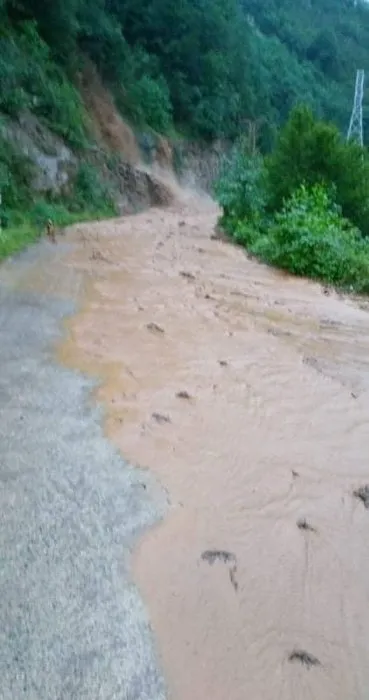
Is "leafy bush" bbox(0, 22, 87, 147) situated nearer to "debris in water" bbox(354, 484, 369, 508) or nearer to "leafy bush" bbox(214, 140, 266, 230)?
"leafy bush" bbox(214, 140, 266, 230)

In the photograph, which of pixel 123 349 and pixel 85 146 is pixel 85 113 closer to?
pixel 85 146

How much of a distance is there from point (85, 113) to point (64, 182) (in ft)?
19.2

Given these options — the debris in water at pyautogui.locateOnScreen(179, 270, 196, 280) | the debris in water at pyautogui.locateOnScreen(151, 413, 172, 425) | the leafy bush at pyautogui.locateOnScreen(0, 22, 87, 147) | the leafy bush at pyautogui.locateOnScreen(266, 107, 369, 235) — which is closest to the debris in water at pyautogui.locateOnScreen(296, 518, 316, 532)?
the debris in water at pyautogui.locateOnScreen(151, 413, 172, 425)

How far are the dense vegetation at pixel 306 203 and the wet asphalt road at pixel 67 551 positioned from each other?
8410 mm

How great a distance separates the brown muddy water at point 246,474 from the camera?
296 cm

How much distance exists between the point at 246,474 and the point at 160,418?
3.44 feet

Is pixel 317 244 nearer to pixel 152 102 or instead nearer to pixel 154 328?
pixel 154 328

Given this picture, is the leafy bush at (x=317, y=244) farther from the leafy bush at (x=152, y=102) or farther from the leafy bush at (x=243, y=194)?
the leafy bush at (x=152, y=102)

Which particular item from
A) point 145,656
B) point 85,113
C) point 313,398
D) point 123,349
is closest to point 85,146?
point 85,113

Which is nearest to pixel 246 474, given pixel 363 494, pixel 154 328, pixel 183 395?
pixel 363 494

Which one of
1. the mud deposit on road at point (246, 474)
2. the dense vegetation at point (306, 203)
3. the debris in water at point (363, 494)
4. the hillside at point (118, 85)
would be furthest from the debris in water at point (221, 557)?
the hillside at point (118, 85)

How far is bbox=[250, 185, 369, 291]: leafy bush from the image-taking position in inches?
496

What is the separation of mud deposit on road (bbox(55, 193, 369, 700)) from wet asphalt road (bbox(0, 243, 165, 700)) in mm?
137

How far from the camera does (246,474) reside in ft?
14.9
